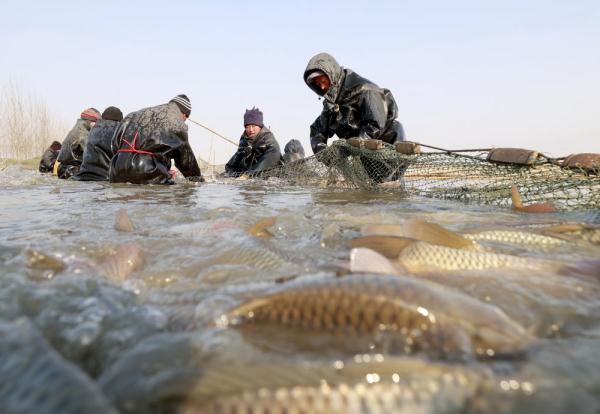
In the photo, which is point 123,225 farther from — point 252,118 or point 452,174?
point 252,118

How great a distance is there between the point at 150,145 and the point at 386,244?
6.54m

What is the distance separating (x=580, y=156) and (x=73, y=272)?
4.00 meters

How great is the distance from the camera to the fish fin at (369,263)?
1.66m

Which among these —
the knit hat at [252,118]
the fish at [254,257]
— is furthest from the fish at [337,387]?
the knit hat at [252,118]

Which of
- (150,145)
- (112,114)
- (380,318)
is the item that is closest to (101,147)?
(112,114)

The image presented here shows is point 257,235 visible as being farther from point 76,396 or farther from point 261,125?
point 261,125

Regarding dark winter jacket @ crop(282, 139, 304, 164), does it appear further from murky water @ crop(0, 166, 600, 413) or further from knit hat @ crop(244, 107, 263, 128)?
A: murky water @ crop(0, 166, 600, 413)

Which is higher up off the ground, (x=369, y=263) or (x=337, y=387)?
(x=369, y=263)

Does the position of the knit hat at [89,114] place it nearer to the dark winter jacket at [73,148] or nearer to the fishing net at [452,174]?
the dark winter jacket at [73,148]

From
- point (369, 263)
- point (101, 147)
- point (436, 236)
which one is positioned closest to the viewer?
point (369, 263)

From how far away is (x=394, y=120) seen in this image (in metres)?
8.83

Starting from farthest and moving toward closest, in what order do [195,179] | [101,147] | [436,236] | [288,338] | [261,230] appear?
1. [101,147]
2. [195,179]
3. [261,230]
4. [436,236]
5. [288,338]

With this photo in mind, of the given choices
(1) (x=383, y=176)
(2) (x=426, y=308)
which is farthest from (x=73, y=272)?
(1) (x=383, y=176)

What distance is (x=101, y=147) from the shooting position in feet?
31.2
